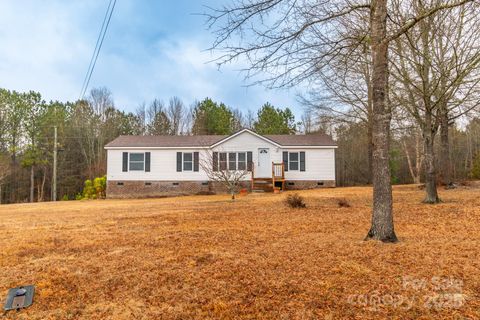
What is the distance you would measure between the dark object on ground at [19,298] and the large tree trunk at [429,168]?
9.81 m

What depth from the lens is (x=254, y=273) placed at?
11.4ft

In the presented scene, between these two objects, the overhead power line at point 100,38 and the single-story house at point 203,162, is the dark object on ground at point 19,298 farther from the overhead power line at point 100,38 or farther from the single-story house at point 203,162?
the single-story house at point 203,162

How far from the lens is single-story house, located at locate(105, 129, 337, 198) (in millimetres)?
20094

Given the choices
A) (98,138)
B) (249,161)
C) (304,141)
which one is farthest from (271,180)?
(98,138)

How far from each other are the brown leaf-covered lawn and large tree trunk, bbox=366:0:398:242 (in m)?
0.30

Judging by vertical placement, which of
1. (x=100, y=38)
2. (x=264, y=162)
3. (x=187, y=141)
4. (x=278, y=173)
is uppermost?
(x=100, y=38)

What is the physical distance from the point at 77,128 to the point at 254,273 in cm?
3147

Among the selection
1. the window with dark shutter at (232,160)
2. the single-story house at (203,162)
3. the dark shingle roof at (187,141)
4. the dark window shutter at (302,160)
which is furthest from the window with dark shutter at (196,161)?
the dark window shutter at (302,160)

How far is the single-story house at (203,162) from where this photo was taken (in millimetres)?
20094

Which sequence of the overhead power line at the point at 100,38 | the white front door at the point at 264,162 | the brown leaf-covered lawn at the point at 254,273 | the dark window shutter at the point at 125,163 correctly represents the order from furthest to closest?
the dark window shutter at the point at 125,163, the white front door at the point at 264,162, the overhead power line at the point at 100,38, the brown leaf-covered lawn at the point at 254,273

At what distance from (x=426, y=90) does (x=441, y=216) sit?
3.54m

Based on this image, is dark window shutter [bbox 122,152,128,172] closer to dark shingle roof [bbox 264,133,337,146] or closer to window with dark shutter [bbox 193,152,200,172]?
window with dark shutter [bbox 193,152,200,172]

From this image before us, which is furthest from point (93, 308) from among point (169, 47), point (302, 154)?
point (302, 154)

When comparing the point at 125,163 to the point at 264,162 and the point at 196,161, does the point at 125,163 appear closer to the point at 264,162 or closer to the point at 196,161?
the point at 196,161
